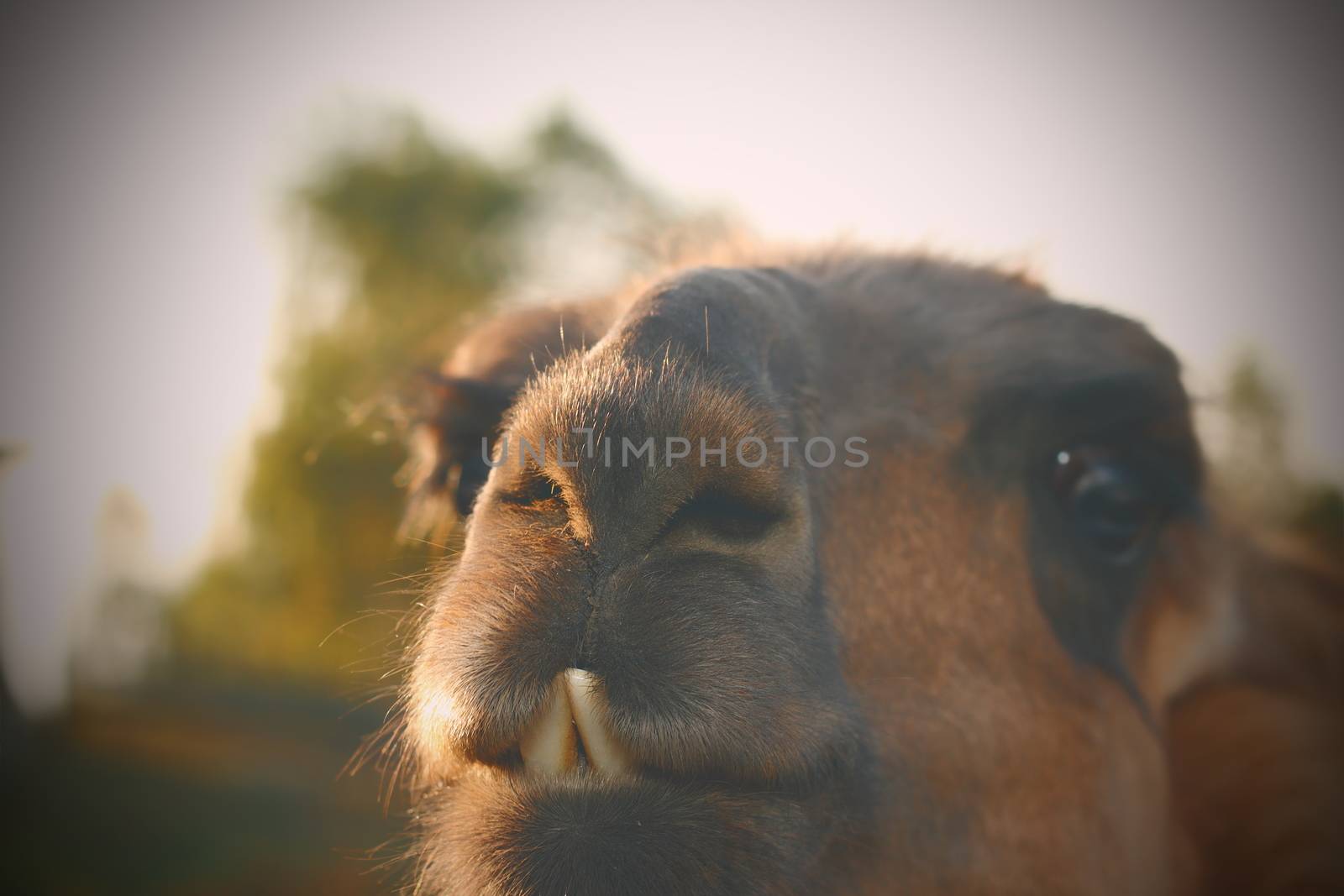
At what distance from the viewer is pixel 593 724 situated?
142 cm

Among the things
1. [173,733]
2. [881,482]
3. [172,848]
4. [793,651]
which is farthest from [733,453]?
[173,733]

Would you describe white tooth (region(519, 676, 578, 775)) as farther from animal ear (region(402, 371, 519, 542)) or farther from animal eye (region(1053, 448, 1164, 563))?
animal eye (region(1053, 448, 1164, 563))

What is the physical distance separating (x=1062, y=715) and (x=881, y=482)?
0.85 m

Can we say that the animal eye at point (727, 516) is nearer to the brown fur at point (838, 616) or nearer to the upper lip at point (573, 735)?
the brown fur at point (838, 616)

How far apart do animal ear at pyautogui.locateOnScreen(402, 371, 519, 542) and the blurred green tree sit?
768 centimetres

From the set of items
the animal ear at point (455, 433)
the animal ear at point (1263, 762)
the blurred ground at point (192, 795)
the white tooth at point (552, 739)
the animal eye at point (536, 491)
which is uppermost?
the animal ear at point (455, 433)

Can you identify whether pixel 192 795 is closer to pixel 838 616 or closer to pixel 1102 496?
pixel 838 616

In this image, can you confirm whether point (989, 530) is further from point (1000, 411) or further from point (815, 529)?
point (815, 529)

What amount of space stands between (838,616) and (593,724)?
66 cm

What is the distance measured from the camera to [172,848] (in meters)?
11.0

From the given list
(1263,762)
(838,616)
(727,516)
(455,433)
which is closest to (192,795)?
(455,433)

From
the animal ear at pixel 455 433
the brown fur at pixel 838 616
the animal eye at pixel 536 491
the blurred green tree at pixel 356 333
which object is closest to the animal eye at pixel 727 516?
the brown fur at pixel 838 616

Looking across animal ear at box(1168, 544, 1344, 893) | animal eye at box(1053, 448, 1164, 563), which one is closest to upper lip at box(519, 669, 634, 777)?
animal eye at box(1053, 448, 1164, 563)

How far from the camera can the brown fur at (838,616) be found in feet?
4.82
